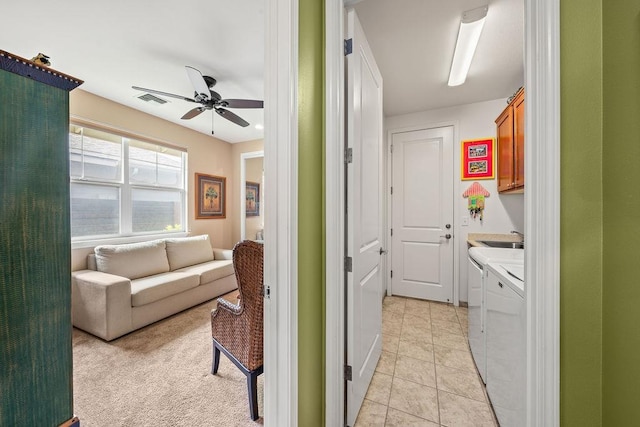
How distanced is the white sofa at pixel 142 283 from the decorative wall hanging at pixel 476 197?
3.46m

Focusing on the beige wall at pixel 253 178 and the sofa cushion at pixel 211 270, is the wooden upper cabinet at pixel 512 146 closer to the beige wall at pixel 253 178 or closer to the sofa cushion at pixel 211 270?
the sofa cushion at pixel 211 270

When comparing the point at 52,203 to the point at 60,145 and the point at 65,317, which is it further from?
the point at 65,317

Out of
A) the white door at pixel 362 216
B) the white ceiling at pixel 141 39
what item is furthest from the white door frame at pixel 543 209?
the white ceiling at pixel 141 39

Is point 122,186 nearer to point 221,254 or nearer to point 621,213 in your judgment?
point 221,254

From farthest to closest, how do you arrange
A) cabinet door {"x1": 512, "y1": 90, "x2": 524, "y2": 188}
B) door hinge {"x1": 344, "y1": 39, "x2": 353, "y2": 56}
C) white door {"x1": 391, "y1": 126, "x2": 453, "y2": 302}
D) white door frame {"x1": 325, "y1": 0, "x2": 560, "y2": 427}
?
white door {"x1": 391, "y1": 126, "x2": 453, "y2": 302}
cabinet door {"x1": 512, "y1": 90, "x2": 524, "y2": 188}
door hinge {"x1": 344, "y1": 39, "x2": 353, "y2": 56}
white door frame {"x1": 325, "y1": 0, "x2": 560, "y2": 427}

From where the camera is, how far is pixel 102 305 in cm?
236

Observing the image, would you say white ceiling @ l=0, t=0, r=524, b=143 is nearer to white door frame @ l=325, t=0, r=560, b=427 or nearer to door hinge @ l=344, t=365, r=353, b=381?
white door frame @ l=325, t=0, r=560, b=427

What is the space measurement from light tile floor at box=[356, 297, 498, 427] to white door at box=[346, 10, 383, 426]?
5.3 inches

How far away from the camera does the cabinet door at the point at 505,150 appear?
2.41 metres

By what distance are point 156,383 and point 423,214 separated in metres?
3.31

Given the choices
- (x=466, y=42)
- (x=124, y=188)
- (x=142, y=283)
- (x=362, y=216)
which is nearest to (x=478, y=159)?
(x=466, y=42)

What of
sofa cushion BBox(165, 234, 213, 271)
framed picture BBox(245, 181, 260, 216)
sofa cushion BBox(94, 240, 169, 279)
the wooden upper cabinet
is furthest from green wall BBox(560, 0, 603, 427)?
framed picture BBox(245, 181, 260, 216)

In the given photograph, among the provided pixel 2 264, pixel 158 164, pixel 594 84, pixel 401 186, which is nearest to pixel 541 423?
pixel 594 84

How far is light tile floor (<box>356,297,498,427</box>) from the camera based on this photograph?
153cm
